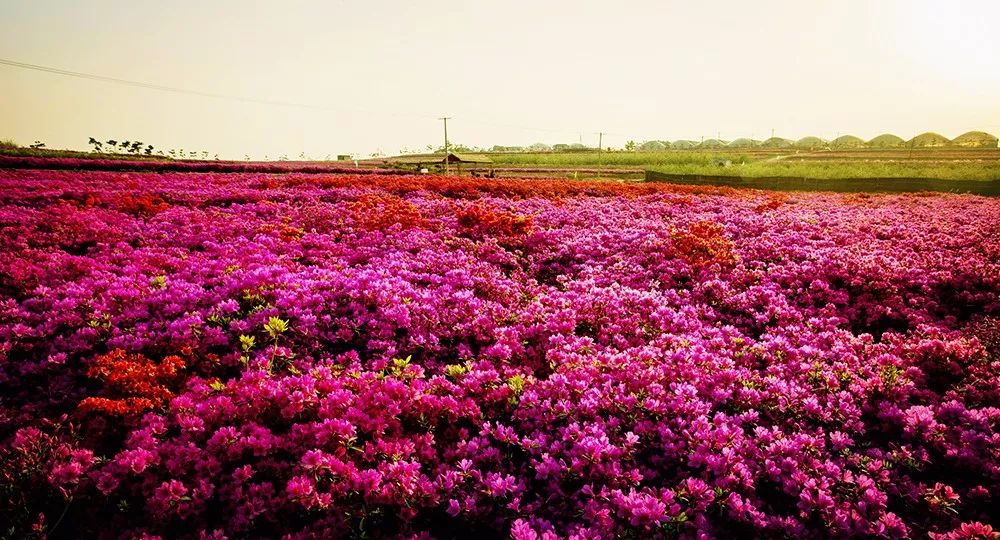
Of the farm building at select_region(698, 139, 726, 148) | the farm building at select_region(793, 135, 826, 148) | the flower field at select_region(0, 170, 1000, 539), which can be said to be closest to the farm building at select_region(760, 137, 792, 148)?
the farm building at select_region(793, 135, 826, 148)

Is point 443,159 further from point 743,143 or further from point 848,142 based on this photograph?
point 848,142

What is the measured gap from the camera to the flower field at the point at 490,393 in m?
3.59

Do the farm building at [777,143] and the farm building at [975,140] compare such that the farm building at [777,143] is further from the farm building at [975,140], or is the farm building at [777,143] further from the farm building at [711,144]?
the farm building at [975,140]

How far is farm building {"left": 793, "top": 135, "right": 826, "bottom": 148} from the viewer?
10594 centimetres

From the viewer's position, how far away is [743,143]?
118625 millimetres

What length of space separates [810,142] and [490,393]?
429ft

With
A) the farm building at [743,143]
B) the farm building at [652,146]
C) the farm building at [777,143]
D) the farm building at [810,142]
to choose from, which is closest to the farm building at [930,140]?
the farm building at [810,142]

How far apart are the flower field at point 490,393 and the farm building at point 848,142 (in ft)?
399

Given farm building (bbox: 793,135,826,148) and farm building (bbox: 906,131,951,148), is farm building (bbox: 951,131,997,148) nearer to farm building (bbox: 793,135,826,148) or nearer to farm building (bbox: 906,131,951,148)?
farm building (bbox: 906,131,951,148)

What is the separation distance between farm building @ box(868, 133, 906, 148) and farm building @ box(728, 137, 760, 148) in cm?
2317

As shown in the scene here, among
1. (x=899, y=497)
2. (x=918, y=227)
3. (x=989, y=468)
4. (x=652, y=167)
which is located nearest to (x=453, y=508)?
(x=899, y=497)

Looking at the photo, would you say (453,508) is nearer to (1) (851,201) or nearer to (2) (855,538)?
(2) (855,538)

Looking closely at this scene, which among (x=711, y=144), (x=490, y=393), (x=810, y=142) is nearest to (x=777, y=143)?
(x=810, y=142)

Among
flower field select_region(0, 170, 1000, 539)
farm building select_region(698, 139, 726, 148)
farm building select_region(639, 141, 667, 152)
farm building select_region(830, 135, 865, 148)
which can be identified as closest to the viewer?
flower field select_region(0, 170, 1000, 539)
